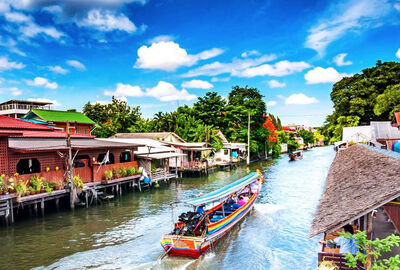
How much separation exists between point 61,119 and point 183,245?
2883 centimetres

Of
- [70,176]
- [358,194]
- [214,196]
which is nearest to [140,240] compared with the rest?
[214,196]

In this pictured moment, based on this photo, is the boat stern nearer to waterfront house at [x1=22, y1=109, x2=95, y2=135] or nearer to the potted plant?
the potted plant

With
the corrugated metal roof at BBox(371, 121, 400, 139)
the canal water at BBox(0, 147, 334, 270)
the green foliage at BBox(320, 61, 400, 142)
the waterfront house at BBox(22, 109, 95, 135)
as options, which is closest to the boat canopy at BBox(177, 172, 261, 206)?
the canal water at BBox(0, 147, 334, 270)

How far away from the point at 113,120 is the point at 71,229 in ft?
131

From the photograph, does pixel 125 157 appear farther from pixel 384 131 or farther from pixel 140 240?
pixel 384 131

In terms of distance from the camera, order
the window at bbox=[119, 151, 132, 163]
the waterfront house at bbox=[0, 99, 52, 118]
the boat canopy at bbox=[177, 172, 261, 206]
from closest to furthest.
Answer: the boat canopy at bbox=[177, 172, 261, 206] < the window at bbox=[119, 151, 132, 163] < the waterfront house at bbox=[0, 99, 52, 118]

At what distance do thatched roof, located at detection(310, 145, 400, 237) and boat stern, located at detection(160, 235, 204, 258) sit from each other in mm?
6078

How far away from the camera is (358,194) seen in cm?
712

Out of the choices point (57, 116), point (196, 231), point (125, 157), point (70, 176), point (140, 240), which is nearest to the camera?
point (196, 231)

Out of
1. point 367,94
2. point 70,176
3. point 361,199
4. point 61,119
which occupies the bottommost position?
point 70,176

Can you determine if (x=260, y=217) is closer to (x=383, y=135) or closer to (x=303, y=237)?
(x=303, y=237)

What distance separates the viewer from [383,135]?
30.3 meters

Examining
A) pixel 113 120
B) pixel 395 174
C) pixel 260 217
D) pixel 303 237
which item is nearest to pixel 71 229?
pixel 260 217

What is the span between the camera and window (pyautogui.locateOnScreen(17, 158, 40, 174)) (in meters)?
20.7
